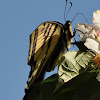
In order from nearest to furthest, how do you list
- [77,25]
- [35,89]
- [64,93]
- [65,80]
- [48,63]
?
[65,80], [64,93], [77,25], [35,89], [48,63]

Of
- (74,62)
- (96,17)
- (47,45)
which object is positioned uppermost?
(47,45)

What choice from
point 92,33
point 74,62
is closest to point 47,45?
point 74,62

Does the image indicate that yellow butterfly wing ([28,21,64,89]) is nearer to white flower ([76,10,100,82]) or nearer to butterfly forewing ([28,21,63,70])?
butterfly forewing ([28,21,63,70])

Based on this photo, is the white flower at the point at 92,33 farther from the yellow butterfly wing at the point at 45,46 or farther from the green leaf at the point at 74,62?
the yellow butterfly wing at the point at 45,46

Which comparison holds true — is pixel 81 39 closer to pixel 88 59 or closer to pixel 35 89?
pixel 88 59

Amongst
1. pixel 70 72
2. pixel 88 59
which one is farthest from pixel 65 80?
pixel 88 59

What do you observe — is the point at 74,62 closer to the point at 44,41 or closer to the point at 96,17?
the point at 96,17

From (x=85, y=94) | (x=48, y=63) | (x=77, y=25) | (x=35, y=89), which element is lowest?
(x=85, y=94)

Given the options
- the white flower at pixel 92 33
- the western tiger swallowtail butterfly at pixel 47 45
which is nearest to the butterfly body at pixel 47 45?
the western tiger swallowtail butterfly at pixel 47 45
